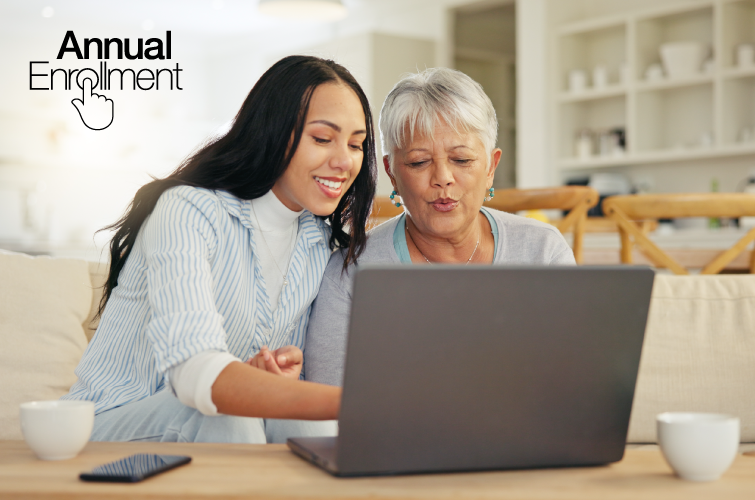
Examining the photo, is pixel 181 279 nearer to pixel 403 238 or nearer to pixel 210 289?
pixel 210 289

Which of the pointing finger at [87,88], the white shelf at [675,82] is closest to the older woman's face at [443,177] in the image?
the white shelf at [675,82]

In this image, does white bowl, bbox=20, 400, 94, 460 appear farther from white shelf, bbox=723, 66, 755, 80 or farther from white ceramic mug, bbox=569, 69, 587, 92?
white ceramic mug, bbox=569, 69, 587, 92

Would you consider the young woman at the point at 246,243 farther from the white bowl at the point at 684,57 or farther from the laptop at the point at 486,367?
the white bowl at the point at 684,57

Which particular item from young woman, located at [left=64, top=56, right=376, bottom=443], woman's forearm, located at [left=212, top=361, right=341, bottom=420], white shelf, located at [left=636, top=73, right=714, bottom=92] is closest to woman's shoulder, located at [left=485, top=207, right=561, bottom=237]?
young woman, located at [left=64, top=56, right=376, bottom=443]

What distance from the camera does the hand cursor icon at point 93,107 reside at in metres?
7.69

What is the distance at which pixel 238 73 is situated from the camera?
832 centimetres

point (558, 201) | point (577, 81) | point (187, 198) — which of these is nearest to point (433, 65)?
point (577, 81)

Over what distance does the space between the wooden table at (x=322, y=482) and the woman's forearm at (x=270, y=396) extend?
11 centimetres

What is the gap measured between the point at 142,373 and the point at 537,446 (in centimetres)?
82

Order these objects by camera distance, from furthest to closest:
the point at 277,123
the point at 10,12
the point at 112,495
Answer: the point at 10,12 < the point at 277,123 < the point at 112,495

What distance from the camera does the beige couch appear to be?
1.74 m

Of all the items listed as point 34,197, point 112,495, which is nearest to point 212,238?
point 112,495

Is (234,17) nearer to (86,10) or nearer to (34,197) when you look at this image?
(86,10)

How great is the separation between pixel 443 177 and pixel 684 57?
4.23 metres
